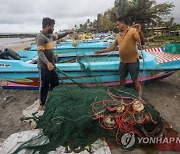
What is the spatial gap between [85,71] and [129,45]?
1547 mm

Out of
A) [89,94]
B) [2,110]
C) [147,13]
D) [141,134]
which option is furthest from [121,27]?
[147,13]

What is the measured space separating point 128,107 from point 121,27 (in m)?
1.75

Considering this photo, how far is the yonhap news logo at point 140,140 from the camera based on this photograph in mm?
3106

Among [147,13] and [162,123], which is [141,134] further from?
[147,13]

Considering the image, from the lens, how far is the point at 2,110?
5277 millimetres

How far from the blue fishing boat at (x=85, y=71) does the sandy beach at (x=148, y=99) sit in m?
0.34

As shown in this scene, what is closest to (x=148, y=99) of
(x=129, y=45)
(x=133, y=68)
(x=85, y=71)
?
(x=133, y=68)

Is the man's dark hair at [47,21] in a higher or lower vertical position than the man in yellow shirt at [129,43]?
higher

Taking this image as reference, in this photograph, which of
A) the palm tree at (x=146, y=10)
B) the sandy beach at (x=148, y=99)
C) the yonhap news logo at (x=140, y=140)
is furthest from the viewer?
the palm tree at (x=146, y=10)

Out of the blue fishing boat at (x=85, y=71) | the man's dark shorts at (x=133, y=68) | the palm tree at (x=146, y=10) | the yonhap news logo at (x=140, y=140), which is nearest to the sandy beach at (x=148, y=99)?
the blue fishing boat at (x=85, y=71)

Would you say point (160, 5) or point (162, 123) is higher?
point (160, 5)

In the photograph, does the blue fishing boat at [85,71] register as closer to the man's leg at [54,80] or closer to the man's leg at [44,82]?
the man's leg at [54,80]

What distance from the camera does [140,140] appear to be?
10.4ft

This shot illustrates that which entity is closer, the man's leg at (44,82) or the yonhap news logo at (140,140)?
the yonhap news logo at (140,140)
